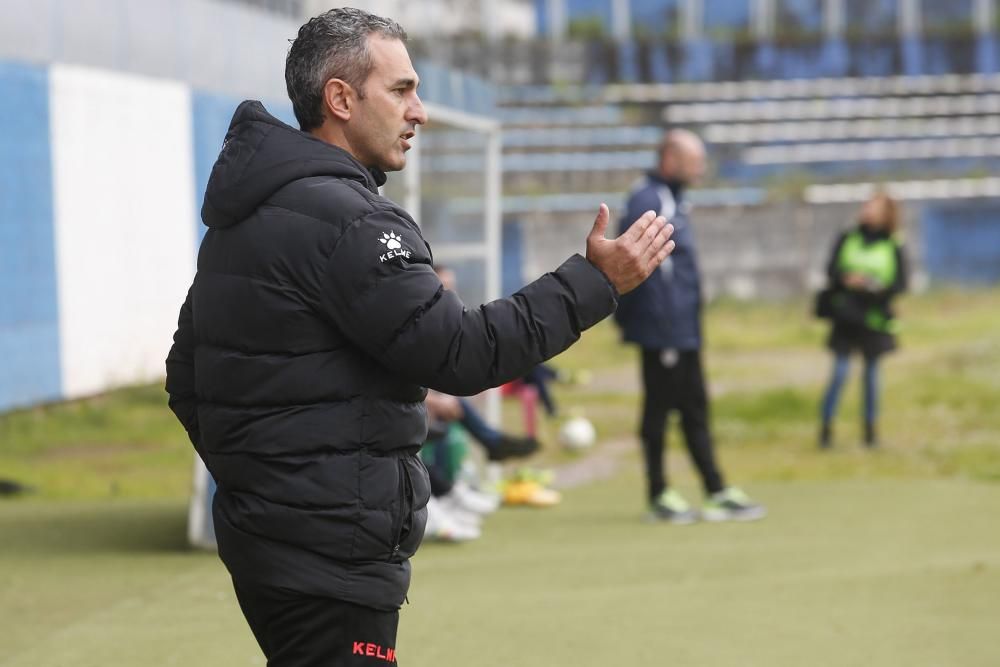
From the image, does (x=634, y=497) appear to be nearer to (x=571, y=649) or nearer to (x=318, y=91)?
(x=571, y=649)

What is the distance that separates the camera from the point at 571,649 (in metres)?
5.32

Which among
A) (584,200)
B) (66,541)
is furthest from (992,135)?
(66,541)

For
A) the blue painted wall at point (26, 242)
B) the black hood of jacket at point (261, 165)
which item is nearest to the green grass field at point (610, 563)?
the blue painted wall at point (26, 242)

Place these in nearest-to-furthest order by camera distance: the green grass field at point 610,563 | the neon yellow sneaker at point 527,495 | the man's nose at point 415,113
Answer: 1. the man's nose at point 415,113
2. the green grass field at point 610,563
3. the neon yellow sneaker at point 527,495

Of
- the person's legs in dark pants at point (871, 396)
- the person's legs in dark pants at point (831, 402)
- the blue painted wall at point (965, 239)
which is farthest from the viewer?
the blue painted wall at point (965, 239)

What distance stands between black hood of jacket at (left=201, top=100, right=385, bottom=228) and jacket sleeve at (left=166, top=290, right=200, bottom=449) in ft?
0.99

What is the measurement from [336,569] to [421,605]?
10.7ft

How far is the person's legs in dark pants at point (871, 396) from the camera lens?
436 inches

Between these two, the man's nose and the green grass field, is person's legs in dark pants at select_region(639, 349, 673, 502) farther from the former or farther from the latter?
the man's nose

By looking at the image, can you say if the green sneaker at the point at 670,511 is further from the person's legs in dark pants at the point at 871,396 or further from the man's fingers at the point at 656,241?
the man's fingers at the point at 656,241

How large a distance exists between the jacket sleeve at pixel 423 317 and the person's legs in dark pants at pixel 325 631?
44 centimetres

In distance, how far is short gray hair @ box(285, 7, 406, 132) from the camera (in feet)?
9.62

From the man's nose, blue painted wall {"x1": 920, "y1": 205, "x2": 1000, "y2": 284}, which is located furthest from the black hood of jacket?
blue painted wall {"x1": 920, "y1": 205, "x2": 1000, "y2": 284}

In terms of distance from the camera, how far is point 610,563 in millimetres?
7023
